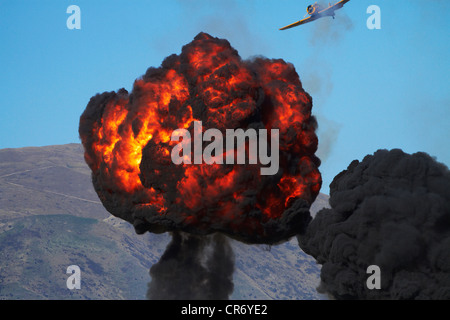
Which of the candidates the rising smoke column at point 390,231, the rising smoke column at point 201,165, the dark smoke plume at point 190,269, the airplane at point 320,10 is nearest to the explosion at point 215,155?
the rising smoke column at point 201,165

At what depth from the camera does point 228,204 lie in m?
49.4

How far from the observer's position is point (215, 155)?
4888 cm

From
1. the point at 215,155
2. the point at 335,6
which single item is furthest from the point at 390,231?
the point at 335,6

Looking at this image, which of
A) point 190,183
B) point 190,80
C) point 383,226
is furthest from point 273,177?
point 383,226

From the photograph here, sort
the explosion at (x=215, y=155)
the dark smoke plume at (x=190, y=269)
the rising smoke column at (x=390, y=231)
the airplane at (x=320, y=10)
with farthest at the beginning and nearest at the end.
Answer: the airplane at (x=320, y=10), the rising smoke column at (x=390, y=231), the dark smoke plume at (x=190, y=269), the explosion at (x=215, y=155)

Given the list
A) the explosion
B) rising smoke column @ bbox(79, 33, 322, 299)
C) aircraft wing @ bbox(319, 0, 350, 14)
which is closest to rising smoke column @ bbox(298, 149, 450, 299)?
rising smoke column @ bbox(79, 33, 322, 299)

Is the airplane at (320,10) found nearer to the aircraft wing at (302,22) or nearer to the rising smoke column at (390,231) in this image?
the aircraft wing at (302,22)

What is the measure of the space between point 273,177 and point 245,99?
5.57 m

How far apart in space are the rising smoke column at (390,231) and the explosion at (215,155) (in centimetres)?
1585

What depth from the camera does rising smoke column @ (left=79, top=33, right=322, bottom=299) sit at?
1945 inches

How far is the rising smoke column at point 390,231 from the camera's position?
65.6m

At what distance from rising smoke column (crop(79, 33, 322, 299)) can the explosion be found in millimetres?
71

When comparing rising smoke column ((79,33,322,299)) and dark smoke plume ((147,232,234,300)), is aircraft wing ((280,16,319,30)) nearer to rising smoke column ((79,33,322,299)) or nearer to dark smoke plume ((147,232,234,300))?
rising smoke column ((79,33,322,299))

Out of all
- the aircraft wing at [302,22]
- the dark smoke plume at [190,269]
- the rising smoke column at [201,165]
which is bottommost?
the dark smoke plume at [190,269]
